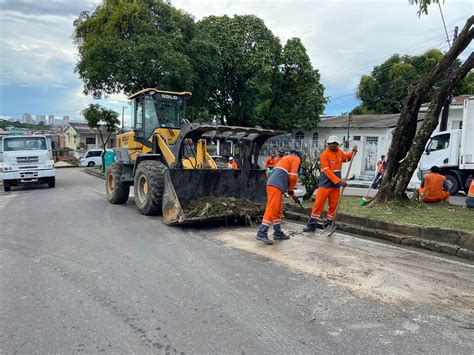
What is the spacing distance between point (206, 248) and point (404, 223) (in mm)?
3627

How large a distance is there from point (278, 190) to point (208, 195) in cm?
191

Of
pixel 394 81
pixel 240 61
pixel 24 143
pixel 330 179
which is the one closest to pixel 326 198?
pixel 330 179

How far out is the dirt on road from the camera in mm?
4078

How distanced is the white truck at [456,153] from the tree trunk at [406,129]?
522 cm

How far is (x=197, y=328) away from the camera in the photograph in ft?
10.9

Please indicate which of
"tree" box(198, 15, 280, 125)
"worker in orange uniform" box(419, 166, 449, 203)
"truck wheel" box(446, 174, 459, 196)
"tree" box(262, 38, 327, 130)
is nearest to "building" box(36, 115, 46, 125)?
"tree" box(198, 15, 280, 125)

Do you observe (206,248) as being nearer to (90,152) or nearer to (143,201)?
(143,201)

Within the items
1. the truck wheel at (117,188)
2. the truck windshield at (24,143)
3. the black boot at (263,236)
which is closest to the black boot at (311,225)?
the black boot at (263,236)

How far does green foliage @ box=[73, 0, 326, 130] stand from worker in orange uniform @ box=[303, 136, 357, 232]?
5330mm

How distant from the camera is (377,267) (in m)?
5.03

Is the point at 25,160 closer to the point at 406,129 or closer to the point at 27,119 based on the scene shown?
the point at 406,129

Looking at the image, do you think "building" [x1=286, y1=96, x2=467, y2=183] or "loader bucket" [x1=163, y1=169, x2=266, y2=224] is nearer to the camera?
"loader bucket" [x1=163, y1=169, x2=266, y2=224]

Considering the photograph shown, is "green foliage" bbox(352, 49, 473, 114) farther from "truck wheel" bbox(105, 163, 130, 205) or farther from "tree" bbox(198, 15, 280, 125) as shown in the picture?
"truck wheel" bbox(105, 163, 130, 205)

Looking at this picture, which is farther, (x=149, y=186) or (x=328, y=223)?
(x=149, y=186)
